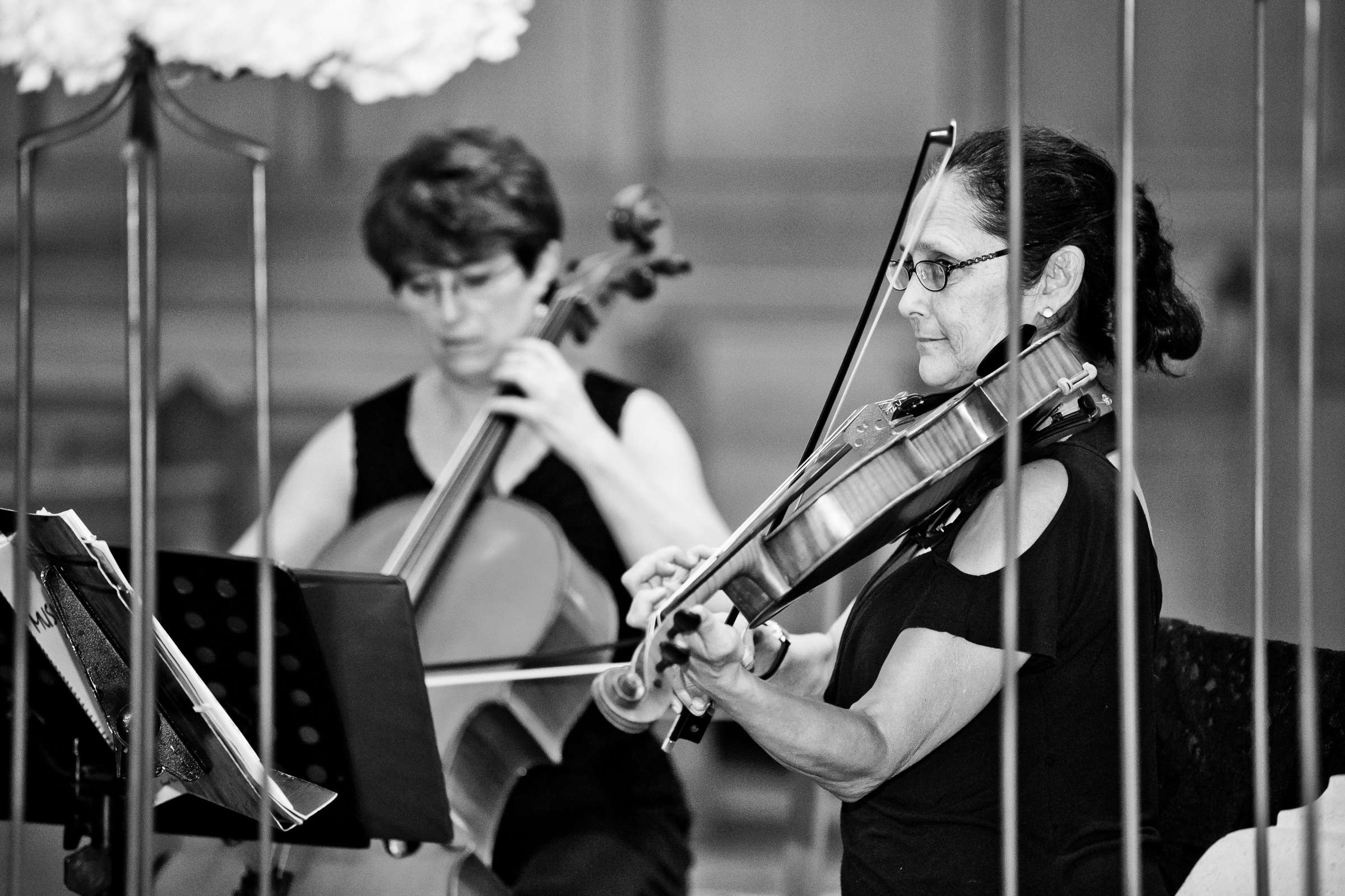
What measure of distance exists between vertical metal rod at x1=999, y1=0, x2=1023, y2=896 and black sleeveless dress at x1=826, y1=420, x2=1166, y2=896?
0.27 metres

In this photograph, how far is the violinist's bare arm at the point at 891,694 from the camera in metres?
1.21

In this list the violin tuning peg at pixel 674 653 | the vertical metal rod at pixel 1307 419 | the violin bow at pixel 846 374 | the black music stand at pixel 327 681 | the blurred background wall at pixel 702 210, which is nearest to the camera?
the vertical metal rod at pixel 1307 419

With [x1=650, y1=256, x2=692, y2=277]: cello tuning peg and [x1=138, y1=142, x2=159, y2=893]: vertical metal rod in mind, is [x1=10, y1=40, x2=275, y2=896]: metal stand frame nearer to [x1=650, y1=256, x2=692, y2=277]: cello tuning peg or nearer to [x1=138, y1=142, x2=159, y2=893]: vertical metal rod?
[x1=138, y1=142, x2=159, y2=893]: vertical metal rod

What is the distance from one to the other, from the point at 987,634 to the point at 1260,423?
34 centimetres

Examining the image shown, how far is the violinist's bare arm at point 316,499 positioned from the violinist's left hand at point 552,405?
33cm

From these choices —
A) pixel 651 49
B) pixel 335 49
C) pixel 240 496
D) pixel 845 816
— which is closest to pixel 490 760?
pixel 845 816

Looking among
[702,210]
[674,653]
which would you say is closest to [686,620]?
[674,653]

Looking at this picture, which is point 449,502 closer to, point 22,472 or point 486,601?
point 486,601

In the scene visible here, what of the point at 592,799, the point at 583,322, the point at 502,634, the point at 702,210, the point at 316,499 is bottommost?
the point at 592,799

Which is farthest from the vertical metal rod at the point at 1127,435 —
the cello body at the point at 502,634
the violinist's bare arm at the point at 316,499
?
the violinist's bare arm at the point at 316,499

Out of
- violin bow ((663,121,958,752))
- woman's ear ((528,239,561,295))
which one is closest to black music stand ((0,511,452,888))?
violin bow ((663,121,958,752))

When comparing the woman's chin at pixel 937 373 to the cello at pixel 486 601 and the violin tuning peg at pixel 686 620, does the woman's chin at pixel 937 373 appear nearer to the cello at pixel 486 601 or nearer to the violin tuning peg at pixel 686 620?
the violin tuning peg at pixel 686 620

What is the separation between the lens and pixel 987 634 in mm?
1280

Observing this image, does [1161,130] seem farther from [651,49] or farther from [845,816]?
[845,816]
